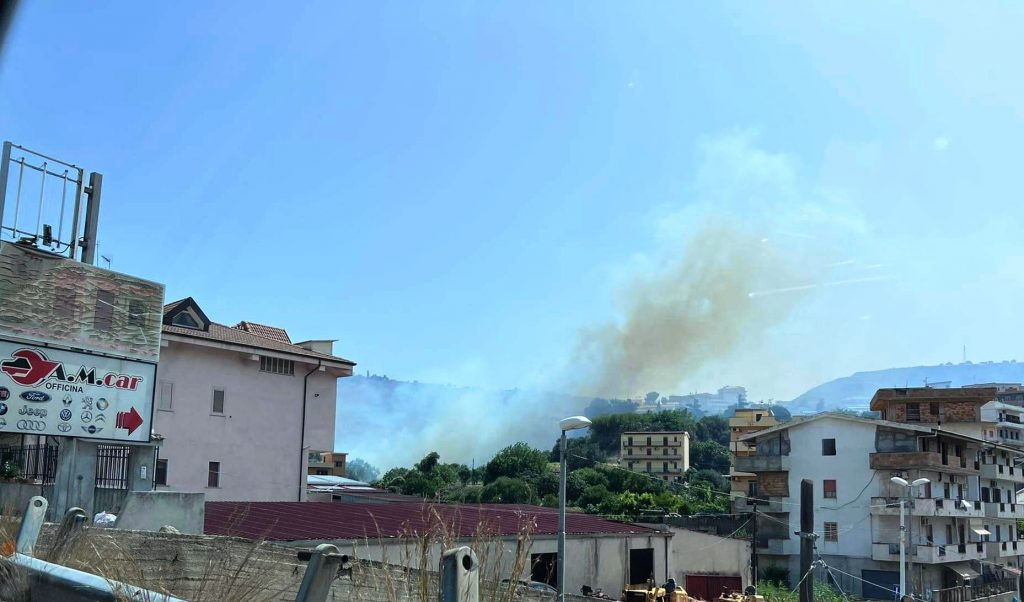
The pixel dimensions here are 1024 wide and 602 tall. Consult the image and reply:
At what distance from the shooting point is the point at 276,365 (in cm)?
3512

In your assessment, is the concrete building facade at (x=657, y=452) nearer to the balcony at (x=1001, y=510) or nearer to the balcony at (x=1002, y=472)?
the balcony at (x=1002, y=472)

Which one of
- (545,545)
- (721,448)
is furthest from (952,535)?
(721,448)

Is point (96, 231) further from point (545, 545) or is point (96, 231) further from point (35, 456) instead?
point (545, 545)

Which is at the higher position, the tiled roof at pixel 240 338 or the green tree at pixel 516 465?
the tiled roof at pixel 240 338

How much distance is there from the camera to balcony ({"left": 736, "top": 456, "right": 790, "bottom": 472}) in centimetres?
5447

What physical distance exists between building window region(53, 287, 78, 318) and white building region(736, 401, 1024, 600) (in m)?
41.7

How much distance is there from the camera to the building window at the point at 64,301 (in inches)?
544

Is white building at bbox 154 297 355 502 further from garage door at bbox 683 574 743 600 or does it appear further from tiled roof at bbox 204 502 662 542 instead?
garage door at bbox 683 574 743 600

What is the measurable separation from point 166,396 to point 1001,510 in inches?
2132

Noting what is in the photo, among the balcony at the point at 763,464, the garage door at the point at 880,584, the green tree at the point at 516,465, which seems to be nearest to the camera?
the garage door at the point at 880,584

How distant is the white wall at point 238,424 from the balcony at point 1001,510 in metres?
43.9

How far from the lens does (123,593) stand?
408 cm

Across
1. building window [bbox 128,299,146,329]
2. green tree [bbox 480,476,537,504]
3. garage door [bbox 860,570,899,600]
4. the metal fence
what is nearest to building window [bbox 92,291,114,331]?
building window [bbox 128,299,146,329]

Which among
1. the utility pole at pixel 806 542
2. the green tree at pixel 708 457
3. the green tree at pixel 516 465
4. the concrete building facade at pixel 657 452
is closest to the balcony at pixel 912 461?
the utility pole at pixel 806 542
